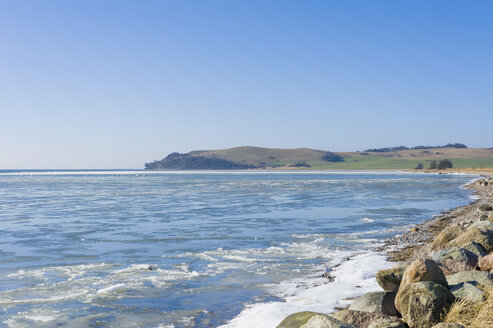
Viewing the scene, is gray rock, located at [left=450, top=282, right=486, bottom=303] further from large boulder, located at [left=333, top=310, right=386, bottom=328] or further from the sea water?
the sea water

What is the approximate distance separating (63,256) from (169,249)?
11.6ft

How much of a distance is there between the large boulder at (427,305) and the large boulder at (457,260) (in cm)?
250

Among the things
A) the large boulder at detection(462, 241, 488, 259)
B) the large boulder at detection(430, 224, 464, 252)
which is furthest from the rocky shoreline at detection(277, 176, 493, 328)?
the large boulder at detection(430, 224, 464, 252)

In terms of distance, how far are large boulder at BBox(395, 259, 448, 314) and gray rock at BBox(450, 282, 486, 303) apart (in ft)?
0.92

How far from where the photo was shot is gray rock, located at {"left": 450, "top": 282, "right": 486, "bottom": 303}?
693 centimetres

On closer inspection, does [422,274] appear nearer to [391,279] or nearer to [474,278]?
[474,278]

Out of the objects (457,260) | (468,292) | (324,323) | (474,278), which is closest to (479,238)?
(457,260)

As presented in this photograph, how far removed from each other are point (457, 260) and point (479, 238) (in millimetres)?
2497

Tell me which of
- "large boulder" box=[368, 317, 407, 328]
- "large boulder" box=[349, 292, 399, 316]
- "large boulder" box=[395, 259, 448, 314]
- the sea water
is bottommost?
the sea water

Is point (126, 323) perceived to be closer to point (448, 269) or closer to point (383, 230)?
point (448, 269)

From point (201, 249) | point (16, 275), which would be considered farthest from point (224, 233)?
point (16, 275)

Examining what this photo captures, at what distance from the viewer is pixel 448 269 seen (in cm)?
950

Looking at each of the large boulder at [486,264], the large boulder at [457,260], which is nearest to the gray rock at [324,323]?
the large boulder at [457,260]

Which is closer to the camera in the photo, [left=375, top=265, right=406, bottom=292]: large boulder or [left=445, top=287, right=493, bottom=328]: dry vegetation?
[left=445, top=287, right=493, bottom=328]: dry vegetation
